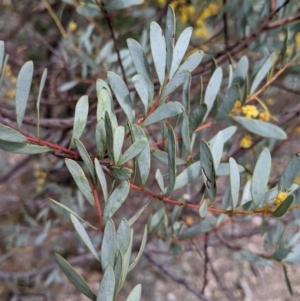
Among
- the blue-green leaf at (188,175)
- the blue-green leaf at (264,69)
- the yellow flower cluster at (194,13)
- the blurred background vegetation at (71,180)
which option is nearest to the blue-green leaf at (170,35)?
the blue-green leaf at (188,175)

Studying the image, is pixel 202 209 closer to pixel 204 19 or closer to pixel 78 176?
pixel 78 176

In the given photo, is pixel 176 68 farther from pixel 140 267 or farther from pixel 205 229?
pixel 140 267

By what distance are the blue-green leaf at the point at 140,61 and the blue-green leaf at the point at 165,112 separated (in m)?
0.03

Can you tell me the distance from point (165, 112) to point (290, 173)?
14cm

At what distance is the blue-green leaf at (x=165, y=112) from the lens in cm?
37

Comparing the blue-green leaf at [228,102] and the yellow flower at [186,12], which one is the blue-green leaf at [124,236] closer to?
the blue-green leaf at [228,102]

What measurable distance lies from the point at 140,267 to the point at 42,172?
56cm

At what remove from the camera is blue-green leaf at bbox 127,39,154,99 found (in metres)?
0.39

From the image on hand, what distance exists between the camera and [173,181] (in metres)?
0.40

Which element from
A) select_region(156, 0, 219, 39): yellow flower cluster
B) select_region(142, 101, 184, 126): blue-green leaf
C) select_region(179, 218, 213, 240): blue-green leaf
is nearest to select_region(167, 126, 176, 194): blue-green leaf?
select_region(142, 101, 184, 126): blue-green leaf

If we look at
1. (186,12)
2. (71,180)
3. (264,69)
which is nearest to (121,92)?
(264,69)

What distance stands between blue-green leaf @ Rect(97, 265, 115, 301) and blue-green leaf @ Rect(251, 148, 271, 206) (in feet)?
0.58

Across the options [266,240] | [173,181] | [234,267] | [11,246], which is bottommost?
[234,267]

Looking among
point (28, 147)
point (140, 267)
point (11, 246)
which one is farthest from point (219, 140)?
point (140, 267)
